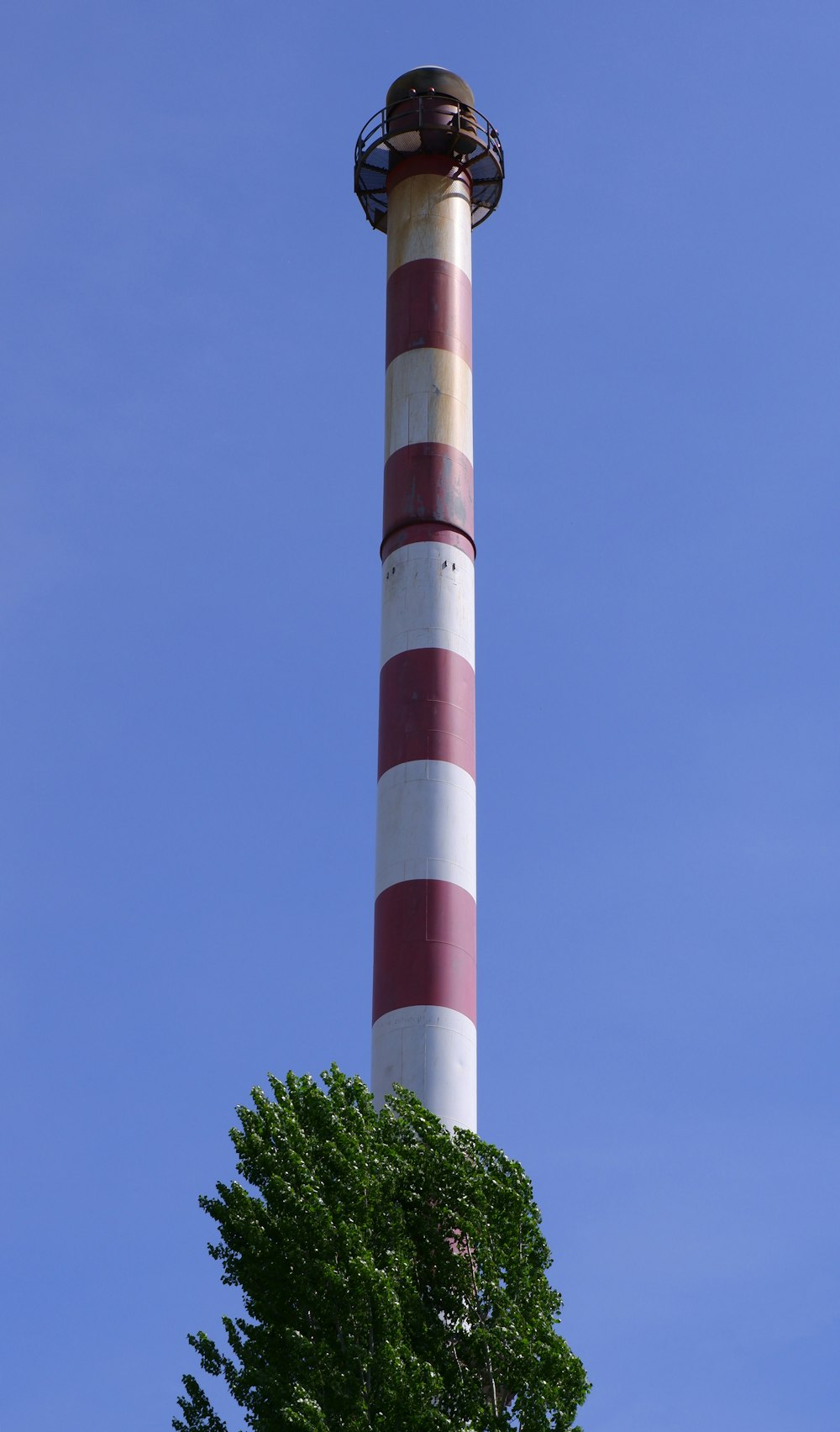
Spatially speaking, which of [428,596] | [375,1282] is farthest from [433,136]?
[375,1282]

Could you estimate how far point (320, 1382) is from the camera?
20.7m

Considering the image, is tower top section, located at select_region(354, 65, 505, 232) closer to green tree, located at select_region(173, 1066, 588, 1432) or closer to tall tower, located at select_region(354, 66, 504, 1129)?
tall tower, located at select_region(354, 66, 504, 1129)

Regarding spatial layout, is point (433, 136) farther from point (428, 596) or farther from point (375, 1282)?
point (375, 1282)

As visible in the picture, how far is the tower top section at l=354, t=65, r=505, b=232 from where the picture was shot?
37188mm

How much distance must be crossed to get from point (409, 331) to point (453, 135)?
460 centimetres

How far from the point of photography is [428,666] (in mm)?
31828

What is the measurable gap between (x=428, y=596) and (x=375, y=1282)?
45.8 ft

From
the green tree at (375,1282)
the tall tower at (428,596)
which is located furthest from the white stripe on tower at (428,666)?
the green tree at (375,1282)

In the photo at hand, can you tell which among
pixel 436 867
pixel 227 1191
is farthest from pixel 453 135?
pixel 227 1191

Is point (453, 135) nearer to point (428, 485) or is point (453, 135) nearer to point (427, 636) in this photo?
point (428, 485)

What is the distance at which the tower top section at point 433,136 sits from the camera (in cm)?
3719

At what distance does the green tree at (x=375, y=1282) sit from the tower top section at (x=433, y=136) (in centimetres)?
2058

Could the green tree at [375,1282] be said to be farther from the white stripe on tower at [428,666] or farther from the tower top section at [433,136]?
the tower top section at [433,136]

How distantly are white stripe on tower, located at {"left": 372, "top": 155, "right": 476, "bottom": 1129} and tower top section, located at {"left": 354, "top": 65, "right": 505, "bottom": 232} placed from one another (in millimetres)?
254
